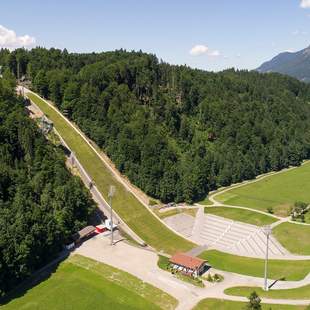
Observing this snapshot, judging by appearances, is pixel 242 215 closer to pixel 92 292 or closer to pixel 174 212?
pixel 174 212

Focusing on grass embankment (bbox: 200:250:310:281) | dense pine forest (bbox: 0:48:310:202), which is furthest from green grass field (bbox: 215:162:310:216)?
grass embankment (bbox: 200:250:310:281)

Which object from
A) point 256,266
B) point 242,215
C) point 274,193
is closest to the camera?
point 256,266

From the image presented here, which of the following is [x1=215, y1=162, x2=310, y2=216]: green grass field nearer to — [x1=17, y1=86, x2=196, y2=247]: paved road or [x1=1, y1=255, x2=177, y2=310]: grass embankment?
[x1=17, y1=86, x2=196, y2=247]: paved road

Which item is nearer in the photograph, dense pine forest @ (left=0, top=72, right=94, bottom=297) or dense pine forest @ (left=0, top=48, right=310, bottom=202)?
dense pine forest @ (left=0, top=72, right=94, bottom=297)

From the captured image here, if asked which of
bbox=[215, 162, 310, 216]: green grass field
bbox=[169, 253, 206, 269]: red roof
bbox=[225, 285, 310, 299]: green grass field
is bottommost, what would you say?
bbox=[225, 285, 310, 299]: green grass field

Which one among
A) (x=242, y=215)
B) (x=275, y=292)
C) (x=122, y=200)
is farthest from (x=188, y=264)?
(x=122, y=200)

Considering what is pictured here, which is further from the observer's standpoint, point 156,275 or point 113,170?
point 113,170

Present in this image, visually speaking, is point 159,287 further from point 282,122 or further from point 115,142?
point 282,122
